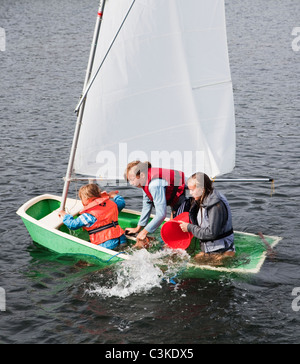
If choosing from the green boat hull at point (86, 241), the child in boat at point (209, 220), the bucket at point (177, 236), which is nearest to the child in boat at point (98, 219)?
the green boat hull at point (86, 241)

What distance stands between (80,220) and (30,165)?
19.5 ft

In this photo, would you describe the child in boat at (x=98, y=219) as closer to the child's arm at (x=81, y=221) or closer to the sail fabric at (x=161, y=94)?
the child's arm at (x=81, y=221)

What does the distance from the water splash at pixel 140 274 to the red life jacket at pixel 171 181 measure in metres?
0.89

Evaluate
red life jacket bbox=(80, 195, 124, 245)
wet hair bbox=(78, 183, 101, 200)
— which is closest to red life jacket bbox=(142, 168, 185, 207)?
red life jacket bbox=(80, 195, 124, 245)

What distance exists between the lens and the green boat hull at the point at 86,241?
8344 millimetres

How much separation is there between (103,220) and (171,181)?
1259mm

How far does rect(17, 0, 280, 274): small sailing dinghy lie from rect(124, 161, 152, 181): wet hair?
0.58 m

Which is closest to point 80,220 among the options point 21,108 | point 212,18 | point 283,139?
point 212,18

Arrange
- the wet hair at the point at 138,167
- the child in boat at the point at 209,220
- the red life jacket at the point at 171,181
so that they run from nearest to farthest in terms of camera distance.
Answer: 1. the child in boat at the point at 209,220
2. the wet hair at the point at 138,167
3. the red life jacket at the point at 171,181

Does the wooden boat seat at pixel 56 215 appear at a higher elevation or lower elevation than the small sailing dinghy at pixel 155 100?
lower

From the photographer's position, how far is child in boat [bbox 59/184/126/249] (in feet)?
29.1

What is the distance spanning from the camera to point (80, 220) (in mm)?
8852

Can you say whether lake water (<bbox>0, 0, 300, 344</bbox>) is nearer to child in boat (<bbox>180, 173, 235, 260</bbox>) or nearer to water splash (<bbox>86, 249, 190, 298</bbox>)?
water splash (<bbox>86, 249, 190, 298</bbox>)
